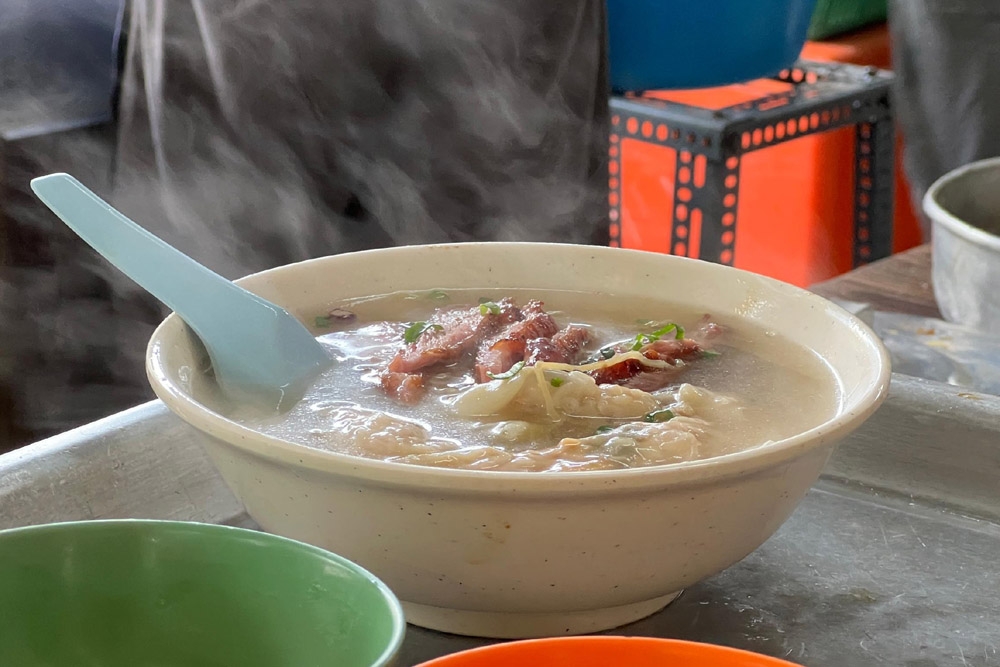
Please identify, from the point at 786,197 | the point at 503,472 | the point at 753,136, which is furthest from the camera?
the point at 786,197

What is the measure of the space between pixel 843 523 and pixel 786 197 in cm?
307

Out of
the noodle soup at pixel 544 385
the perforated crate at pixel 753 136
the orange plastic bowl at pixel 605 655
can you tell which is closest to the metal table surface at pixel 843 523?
the noodle soup at pixel 544 385

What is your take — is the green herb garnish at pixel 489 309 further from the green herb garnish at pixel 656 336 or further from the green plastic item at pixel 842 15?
the green plastic item at pixel 842 15

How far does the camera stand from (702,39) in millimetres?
2416

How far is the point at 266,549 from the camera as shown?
1.92ft

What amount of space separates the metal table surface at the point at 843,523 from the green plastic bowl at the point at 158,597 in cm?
20

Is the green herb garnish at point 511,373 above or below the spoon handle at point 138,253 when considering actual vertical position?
below

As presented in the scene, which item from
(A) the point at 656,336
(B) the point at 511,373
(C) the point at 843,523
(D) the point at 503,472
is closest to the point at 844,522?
(C) the point at 843,523

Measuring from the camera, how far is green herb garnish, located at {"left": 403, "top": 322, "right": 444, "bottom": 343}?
0.99 meters

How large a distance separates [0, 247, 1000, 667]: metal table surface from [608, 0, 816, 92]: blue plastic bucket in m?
1.42

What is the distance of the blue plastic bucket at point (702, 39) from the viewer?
7.76 ft

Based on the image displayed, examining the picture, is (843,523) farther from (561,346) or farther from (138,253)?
(138,253)

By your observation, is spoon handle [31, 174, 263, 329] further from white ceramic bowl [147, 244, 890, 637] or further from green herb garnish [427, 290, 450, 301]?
green herb garnish [427, 290, 450, 301]

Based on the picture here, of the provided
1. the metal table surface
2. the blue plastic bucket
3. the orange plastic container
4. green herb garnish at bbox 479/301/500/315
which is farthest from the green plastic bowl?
the orange plastic container
